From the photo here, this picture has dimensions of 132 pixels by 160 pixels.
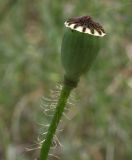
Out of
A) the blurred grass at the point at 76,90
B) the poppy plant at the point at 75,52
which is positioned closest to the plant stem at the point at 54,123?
the poppy plant at the point at 75,52

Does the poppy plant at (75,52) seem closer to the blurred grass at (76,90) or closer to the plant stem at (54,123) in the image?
the plant stem at (54,123)

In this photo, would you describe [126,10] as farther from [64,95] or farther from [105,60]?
[64,95]

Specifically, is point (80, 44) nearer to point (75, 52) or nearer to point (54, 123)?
point (75, 52)

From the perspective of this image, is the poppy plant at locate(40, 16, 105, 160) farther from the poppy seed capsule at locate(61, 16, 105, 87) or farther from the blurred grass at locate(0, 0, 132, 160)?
the blurred grass at locate(0, 0, 132, 160)

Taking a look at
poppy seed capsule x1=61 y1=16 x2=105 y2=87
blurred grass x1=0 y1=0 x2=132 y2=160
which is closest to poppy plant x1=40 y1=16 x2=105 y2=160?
poppy seed capsule x1=61 y1=16 x2=105 y2=87

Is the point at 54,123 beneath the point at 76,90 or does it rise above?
beneath

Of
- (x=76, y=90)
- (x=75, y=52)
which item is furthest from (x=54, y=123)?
(x=76, y=90)
